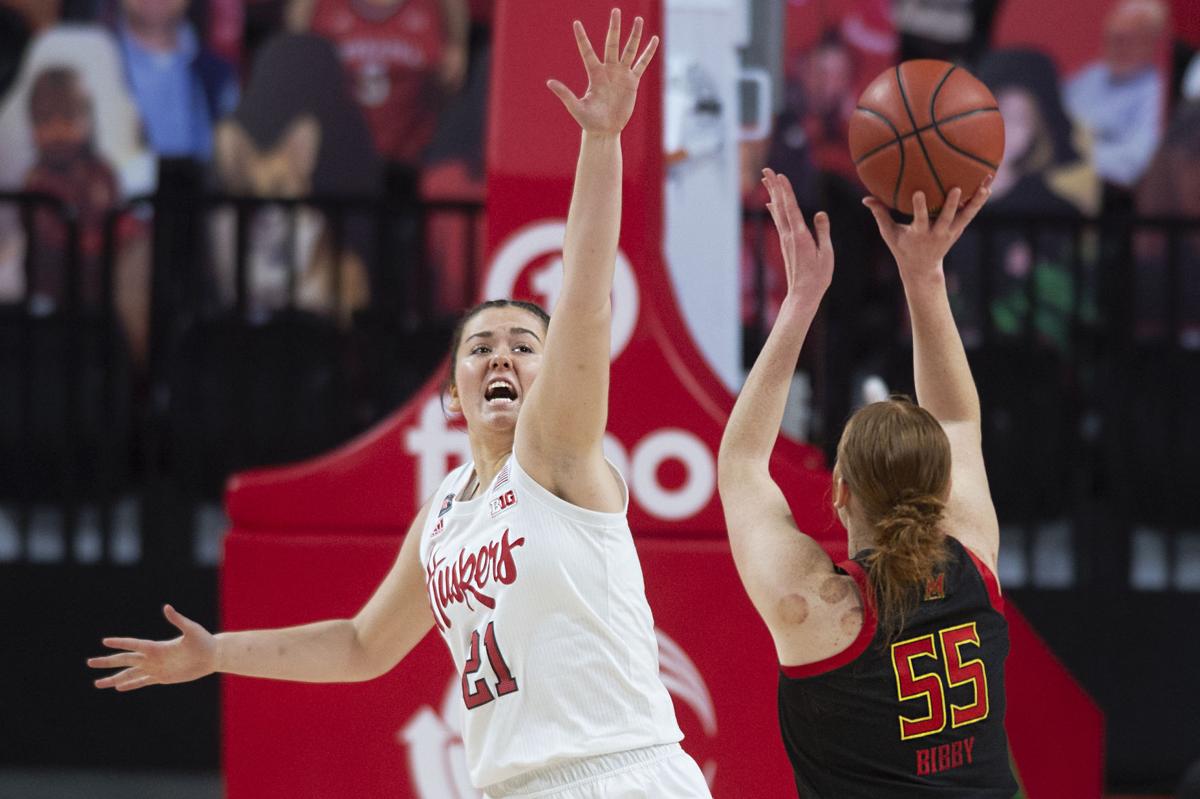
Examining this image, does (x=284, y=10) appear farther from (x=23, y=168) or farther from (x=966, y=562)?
(x=966, y=562)

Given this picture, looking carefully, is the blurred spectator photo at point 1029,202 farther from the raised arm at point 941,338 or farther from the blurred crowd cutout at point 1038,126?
the raised arm at point 941,338

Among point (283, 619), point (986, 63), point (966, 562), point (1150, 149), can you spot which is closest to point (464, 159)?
point (986, 63)

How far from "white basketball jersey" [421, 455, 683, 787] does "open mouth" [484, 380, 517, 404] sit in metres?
0.14

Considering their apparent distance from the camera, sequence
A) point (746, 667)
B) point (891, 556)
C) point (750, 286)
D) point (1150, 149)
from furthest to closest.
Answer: point (1150, 149), point (750, 286), point (746, 667), point (891, 556)

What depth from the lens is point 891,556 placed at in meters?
2.35

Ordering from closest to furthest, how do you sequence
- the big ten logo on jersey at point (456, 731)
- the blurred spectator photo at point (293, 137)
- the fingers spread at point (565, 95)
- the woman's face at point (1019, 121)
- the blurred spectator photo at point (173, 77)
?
the fingers spread at point (565, 95)
the big ten logo on jersey at point (456, 731)
the blurred spectator photo at point (293, 137)
the woman's face at point (1019, 121)
the blurred spectator photo at point (173, 77)

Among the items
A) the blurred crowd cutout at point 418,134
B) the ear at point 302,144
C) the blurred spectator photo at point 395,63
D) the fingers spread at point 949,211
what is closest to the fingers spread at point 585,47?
the fingers spread at point 949,211

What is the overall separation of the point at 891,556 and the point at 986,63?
21.7 feet

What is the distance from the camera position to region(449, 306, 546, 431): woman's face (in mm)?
2693

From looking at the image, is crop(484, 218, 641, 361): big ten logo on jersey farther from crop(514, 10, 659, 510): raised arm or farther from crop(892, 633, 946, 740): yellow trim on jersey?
crop(892, 633, 946, 740): yellow trim on jersey

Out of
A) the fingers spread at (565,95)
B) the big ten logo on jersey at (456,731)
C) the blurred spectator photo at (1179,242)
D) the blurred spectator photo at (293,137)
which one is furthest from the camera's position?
the blurred spectator photo at (293,137)

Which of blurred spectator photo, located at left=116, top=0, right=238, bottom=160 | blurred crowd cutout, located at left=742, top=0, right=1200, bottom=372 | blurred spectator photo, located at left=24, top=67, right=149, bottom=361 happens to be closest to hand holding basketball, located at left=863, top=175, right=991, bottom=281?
blurred crowd cutout, located at left=742, top=0, right=1200, bottom=372

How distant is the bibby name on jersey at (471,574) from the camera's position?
253 cm

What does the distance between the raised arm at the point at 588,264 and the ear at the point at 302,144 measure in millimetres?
5523
